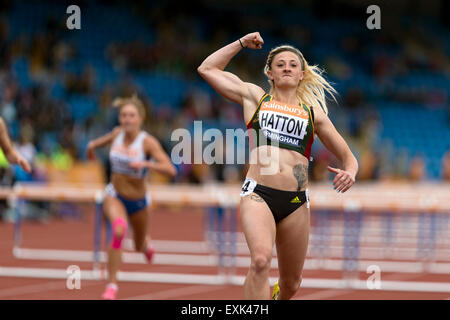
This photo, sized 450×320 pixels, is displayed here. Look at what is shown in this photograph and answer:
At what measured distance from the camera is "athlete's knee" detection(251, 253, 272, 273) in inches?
203

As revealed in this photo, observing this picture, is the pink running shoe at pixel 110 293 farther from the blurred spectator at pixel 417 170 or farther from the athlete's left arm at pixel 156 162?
the blurred spectator at pixel 417 170

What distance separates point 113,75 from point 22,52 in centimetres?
283

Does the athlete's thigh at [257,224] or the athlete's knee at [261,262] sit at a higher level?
the athlete's thigh at [257,224]

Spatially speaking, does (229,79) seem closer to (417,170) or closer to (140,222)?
(140,222)

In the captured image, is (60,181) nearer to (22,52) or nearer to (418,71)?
(22,52)

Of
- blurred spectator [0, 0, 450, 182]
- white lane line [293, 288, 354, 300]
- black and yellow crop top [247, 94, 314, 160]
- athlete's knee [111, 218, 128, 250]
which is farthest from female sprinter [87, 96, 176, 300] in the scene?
blurred spectator [0, 0, 450, 182]

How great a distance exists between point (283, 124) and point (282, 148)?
172mm

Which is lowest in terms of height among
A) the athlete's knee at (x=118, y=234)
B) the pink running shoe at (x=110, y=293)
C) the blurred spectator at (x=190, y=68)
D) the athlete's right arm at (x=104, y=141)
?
the pink running shoe at (x=110, y=293)

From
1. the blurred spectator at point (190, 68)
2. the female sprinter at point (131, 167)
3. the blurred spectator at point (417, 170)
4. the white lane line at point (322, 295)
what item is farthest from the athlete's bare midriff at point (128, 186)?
the blurred spectator at point (417, 170)

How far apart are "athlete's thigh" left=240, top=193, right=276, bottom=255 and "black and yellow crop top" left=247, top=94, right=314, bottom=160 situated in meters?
0.44

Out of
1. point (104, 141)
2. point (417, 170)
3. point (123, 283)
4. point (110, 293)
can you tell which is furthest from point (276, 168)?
point (417, 170)

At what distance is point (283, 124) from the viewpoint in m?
5.61

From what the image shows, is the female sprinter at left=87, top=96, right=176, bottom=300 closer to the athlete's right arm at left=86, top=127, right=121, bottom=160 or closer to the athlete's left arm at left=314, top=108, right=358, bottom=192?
the athlete's right arm at left=86, top=127, right=121, bottom=160

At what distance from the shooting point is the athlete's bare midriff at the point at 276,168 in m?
5.58
